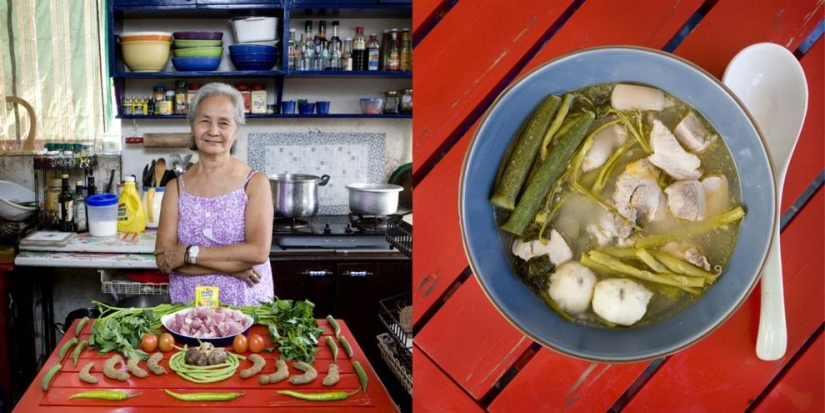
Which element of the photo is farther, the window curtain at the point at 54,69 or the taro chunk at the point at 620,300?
the window curtain at the point at 54,69

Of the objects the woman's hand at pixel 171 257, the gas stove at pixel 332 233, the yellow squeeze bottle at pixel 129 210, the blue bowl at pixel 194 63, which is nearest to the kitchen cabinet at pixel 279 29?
the blue bowl at pixel 194 63

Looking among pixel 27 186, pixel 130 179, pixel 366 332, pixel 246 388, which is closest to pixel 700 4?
pixel 246 388

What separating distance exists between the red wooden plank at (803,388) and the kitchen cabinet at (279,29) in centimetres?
255

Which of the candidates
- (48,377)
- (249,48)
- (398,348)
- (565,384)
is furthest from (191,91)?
(565,384)

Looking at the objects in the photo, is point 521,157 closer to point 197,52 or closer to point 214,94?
point 214,94

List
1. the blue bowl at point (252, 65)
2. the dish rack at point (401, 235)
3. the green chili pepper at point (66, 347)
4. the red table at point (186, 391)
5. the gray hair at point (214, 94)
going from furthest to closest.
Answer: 1. the blue bowl at point (252, 65)
2. the gray hair at point (214, 94)
3. the green chili pepper at point (66, 347)
4. the red table at point (186, 391)
5. the dish rack at point (401, 235)

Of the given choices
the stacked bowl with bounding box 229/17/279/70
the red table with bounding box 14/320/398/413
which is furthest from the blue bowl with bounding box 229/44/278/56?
the red table with bounding box 14/320/398/413

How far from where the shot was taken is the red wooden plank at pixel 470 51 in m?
1.06

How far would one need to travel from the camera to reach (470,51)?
1.06m

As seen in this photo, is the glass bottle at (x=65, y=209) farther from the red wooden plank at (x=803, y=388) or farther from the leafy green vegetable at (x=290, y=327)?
the red wooden plank at (x=803, y=388)

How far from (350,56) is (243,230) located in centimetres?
132

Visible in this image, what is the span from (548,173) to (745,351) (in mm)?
481

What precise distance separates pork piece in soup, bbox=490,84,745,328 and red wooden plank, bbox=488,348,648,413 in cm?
20

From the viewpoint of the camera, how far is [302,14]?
11.3 feet
